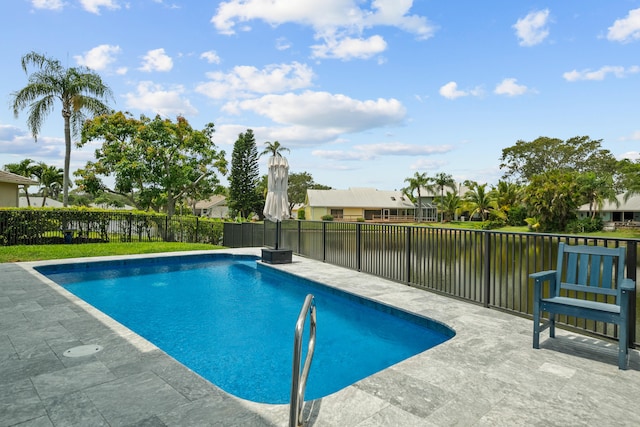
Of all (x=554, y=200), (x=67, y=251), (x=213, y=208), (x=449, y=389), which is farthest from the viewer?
(x=213, y=208)

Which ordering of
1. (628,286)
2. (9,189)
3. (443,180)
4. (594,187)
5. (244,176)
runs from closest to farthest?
(628,286)
(9,189)
(594,187)
(244,176)
(443,180)

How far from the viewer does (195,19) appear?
955 centimetres

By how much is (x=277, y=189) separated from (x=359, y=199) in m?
39.0

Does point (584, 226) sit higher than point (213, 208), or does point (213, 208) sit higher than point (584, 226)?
point (213, 208)

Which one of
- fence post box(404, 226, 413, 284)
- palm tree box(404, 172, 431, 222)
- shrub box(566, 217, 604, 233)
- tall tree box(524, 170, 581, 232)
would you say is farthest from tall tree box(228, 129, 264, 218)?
fence post box(404, 226, 413, 284)

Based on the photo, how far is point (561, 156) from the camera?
43.0 metres

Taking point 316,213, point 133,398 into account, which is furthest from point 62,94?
point 316,213

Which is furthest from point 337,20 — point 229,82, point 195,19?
point 229,82

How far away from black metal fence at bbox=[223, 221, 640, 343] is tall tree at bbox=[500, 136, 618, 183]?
40000 mm

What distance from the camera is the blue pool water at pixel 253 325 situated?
3.70 meters

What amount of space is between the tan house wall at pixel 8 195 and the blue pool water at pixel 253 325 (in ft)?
33.8

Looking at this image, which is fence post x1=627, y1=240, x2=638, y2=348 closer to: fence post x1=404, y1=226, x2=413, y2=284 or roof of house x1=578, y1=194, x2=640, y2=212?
fence post x1=404, y1=226, x2=413, y2=284

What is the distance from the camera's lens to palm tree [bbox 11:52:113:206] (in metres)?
16.7

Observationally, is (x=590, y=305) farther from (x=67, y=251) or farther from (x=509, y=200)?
(x=509, y=200)
